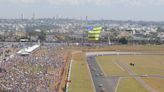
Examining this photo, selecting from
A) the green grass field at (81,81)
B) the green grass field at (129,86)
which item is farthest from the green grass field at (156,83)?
the green grass field at (81,81)

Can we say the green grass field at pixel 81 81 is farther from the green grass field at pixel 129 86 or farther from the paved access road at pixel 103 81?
the green grass field at pixel 129 86

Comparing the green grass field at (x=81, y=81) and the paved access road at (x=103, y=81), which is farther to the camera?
the paved access road at (x=103, y=81)

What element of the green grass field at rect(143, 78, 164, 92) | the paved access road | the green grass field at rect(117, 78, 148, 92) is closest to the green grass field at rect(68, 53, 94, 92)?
the paved access road

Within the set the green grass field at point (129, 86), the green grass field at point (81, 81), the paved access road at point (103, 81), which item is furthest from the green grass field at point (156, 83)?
the green grass field at point (81, 81)

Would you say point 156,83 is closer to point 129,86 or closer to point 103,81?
point 129,86

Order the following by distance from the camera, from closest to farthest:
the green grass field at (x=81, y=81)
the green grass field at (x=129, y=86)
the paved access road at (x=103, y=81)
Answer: the green grass field at (x=81, y=81) → the green grass field at (x=129, y=86) → the paved access road at (x=103, y=81)

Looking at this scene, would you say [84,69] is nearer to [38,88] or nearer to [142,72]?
[142,72]

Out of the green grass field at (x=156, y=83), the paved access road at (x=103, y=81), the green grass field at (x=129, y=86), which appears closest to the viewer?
the green grass field at (x=129, y=86)

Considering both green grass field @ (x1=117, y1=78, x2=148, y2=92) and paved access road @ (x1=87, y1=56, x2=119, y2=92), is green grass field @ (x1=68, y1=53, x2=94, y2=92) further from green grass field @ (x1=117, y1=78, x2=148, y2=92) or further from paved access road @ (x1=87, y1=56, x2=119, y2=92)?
green grass field @ (x1=117, y1=78, x2=148, y2=92)

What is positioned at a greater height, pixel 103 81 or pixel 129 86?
pixel 129 86

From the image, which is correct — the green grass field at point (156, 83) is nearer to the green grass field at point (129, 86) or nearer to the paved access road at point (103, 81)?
the green grass field at point (129, 86)

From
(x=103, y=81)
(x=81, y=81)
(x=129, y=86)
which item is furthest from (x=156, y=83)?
(x=81, y=81)
